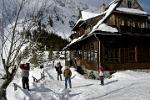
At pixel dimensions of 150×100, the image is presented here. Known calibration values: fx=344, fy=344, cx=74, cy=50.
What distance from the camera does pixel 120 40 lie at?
35.0 m

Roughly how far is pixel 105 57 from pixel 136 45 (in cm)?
393

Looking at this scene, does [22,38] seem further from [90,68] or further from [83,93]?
[90,68]

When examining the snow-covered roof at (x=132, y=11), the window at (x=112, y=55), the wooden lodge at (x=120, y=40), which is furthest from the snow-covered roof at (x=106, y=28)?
the snow-covered roof at (x=132, y=11)

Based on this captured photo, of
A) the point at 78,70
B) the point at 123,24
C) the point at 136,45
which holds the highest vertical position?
the point at 123,24

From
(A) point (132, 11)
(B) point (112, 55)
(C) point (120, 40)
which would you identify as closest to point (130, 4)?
(A) point (132, 11)

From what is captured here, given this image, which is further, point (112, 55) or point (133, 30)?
point (133, 30)

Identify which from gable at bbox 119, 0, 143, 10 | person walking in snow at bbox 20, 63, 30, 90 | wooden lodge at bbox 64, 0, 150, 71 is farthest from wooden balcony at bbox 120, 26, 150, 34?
person walking in snow at bbox 20, 63, 30, 90

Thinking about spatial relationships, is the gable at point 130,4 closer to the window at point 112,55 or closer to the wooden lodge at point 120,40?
the wooden lodge at point 120,40

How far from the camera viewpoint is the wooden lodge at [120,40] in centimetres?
3416

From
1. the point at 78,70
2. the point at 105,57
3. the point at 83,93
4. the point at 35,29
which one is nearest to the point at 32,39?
the point at 35,29

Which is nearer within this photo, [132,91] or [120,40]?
[132,91]

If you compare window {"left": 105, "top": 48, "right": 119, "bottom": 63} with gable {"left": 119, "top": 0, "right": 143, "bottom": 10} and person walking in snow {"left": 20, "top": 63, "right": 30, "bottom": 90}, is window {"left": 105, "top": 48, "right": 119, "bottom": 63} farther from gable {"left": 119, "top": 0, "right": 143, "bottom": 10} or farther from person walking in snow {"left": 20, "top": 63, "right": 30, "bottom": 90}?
person walking in snow {"left": 20, "top": 63, "right": 30, "bottom": 90}

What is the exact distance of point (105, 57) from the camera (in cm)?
3438

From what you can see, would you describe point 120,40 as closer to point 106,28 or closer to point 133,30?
point 133,30
